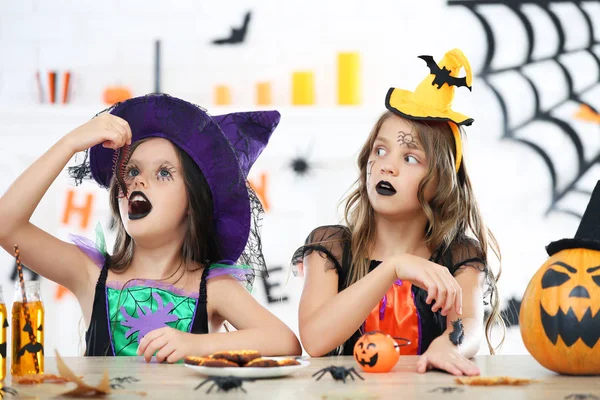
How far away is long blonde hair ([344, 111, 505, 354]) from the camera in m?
1.70

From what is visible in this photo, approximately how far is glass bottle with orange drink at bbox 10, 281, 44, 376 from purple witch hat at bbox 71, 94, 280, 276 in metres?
0.61

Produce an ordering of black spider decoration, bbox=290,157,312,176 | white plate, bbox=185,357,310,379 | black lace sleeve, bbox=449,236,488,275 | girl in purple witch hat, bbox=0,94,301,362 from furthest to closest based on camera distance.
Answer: black spider decoration, bbox=290,157,312,176, black lace sleeve, bbox=449,236,488,275, girl in purple witch hat, bbox=0,94,301,362, white plate, bbox=185,357,310,379

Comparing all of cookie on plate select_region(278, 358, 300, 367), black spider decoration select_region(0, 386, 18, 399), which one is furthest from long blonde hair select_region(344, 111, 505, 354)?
black spider decoration select_region(0, 386, 18, 399)

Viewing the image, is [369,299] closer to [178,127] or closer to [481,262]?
[481,262]

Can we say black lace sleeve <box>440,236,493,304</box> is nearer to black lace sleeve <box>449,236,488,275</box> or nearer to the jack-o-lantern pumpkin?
black lace sleeve <box>449,236,488,275</box>

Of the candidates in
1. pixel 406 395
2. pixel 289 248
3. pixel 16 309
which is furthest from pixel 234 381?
pixel 289 248

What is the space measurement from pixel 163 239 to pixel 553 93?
2497 millimetres

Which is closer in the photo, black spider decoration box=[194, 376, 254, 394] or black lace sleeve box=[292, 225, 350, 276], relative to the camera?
black spider decoration box=[194, 376, 254, 394]

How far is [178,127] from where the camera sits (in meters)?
1.64

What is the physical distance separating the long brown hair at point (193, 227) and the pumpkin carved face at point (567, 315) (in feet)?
2.51

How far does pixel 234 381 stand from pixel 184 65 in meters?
2.82

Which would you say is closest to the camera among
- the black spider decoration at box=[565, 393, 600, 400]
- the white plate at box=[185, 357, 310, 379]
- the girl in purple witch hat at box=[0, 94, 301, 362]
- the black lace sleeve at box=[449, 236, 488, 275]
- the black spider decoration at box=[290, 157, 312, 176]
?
the black spider decoration at box=[565, 393, 600, 400]

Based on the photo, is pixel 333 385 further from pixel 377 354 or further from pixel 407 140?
pixel 407 140

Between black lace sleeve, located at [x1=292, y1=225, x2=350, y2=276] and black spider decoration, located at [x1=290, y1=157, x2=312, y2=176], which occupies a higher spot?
black spider decoration, located at [x1=290, y1=157, x2=312, y2=176]
